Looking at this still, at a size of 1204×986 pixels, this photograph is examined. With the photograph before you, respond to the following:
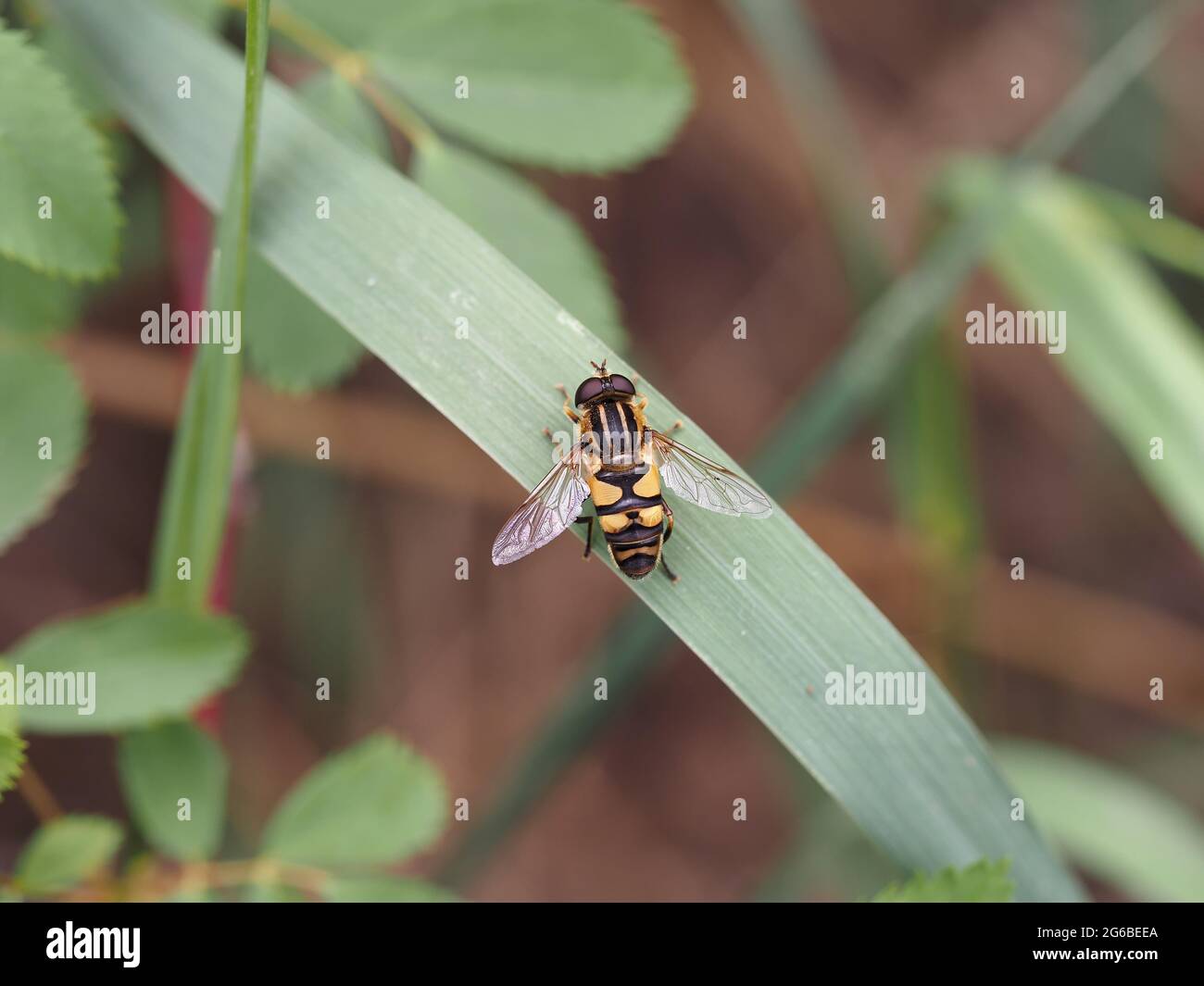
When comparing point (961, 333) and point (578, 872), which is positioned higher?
point (961, 333)

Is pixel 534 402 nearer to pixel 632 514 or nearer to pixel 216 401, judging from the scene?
pixel 632 514

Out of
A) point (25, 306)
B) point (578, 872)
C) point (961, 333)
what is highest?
point (961, 333)

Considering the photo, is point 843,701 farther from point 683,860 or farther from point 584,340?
point 683,860

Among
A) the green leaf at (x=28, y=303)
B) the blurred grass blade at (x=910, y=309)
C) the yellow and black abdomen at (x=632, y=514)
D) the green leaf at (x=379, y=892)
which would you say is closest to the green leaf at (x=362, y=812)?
the green leaf at (x=379, y=892)

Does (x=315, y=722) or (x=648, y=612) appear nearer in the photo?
(x=648, y=612)

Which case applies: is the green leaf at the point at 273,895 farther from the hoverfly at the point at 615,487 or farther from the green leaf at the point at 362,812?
the hoverfly at the point at 615,487

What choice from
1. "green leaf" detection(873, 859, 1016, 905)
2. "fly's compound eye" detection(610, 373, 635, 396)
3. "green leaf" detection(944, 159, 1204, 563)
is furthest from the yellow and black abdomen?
"green leaf" detection(944, 159, 1204, 563)

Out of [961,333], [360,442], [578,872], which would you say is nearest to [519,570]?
[360,442]
